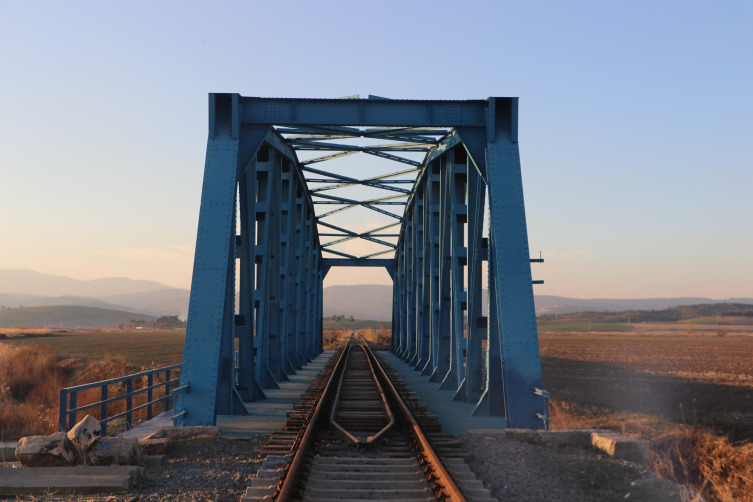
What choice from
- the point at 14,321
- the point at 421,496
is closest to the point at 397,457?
the point at 421,496

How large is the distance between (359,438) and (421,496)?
2.35 metres

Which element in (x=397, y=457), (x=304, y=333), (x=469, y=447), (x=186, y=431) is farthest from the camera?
(x=304, y=333)

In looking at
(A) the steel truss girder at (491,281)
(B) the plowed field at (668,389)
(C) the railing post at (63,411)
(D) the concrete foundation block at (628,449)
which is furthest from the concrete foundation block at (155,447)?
(B) the plowed field at (668,389)

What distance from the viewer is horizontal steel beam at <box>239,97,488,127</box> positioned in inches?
423

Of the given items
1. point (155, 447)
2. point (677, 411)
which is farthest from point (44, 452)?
point (677, 411)

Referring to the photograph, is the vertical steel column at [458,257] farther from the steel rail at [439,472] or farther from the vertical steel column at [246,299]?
the steel rail at [439,472]

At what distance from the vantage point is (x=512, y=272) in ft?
30.0

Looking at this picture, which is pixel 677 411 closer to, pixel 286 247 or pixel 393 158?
pixel 393 158

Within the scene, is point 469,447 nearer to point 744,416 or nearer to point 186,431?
point 186,431

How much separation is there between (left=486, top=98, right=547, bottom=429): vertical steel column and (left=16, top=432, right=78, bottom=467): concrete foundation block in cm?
621

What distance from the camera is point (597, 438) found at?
713cm

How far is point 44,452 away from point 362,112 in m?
8.28

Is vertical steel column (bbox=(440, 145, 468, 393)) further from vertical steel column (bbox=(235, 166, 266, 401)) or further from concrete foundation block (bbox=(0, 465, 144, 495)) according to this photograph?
concrete foundation block (bbox=(0, 465, 144, 495))

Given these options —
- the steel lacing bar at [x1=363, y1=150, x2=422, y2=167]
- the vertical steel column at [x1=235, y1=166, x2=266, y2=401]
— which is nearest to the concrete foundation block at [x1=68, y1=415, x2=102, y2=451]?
the vertical steel column at [x1=235, y1=166, x2=266, y2=401]
